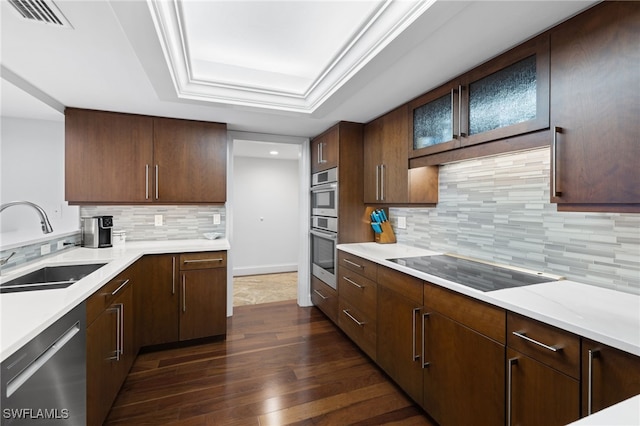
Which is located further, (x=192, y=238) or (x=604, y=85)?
(x=192, y=238)

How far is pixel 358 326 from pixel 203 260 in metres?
1.56

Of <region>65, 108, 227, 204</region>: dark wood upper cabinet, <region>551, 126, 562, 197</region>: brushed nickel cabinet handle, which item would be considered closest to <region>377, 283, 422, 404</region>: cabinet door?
<region>551, 126, 562, 197</region>: brushed nickel cabinet handle

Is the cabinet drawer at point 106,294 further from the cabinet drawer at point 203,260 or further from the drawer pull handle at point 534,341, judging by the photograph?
the drawer pull handle at point 534,341

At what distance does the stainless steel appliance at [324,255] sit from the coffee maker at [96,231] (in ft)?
6.96

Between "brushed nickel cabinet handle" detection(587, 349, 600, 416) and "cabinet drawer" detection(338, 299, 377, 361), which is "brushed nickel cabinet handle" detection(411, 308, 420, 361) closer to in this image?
"cabinet drawer" detection(338, 299, 377, 361)

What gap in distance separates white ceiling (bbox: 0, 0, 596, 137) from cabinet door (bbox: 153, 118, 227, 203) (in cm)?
22

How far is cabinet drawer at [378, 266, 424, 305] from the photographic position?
1.83 metres

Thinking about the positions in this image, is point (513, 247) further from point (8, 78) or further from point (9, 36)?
point (8, 78)

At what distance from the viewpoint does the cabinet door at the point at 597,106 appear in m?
1.13

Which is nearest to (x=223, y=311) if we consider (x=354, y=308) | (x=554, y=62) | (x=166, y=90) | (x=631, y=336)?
(x=354, y=308)

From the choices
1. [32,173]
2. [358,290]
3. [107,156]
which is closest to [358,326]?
[358,290]

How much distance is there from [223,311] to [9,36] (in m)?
2.40

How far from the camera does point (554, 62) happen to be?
1.39m

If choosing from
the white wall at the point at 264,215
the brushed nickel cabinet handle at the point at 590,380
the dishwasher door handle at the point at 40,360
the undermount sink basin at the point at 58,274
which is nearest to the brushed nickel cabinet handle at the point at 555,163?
the brushed nickel cabinet handle at the point at 590,380
